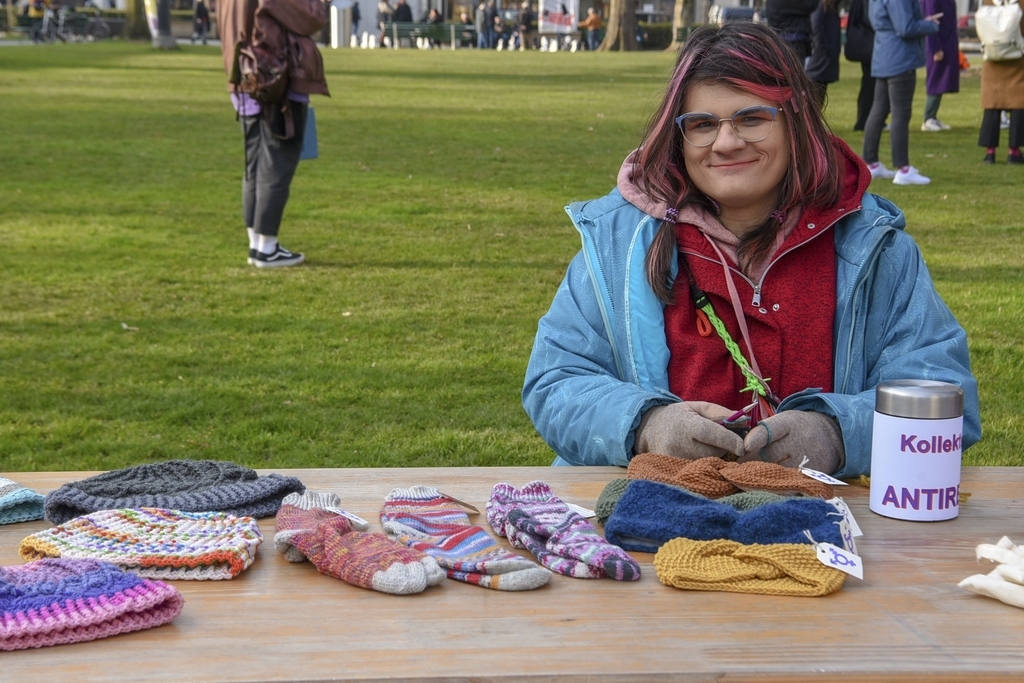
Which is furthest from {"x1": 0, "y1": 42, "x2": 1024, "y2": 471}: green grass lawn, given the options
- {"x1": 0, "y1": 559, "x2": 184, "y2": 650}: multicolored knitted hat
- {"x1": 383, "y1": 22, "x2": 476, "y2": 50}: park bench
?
{"x1": 383, "y1": 22, "x2": 476, "y2": 50}: park bench

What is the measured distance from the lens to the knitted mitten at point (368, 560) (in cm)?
157

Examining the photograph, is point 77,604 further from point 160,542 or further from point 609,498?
point 609,498

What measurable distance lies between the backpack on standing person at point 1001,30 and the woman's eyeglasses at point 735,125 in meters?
9.16

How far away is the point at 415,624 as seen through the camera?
148cm

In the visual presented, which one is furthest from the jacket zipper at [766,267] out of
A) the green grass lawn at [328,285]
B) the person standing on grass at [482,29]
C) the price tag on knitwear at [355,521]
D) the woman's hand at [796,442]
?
the person standing on grass at [482,29]

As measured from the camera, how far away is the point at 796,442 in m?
2.09

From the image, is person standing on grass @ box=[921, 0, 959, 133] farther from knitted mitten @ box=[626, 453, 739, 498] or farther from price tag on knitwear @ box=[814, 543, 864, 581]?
price tag on knitwear @ box=[814, 543, 864, 581]

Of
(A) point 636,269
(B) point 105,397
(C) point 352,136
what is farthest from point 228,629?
(C) point 352,136

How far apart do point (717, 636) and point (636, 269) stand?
3.62 ft

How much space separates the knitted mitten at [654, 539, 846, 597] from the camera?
1589mm

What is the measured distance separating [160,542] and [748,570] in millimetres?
807

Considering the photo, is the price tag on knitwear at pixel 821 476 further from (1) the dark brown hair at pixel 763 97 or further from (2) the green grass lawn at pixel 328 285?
(2) the green grass lawn at pixel 328 285

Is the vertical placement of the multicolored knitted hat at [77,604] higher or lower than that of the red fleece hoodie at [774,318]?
lower

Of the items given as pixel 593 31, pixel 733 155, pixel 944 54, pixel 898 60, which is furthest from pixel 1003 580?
pixel 593 31
